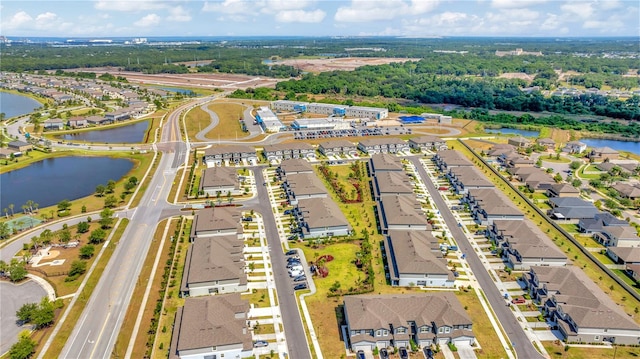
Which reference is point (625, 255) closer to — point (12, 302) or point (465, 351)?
point (465, 351)

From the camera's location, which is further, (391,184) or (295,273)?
(391,184)

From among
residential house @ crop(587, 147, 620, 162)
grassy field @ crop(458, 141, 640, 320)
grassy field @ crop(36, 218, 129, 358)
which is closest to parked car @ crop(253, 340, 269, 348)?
grassy field @ crop(36, 218, 129, 358)

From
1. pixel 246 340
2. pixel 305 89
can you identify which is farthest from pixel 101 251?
pixel 305 89

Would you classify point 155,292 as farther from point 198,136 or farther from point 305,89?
point 305,89

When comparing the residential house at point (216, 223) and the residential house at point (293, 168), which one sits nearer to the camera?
the residential house at point (216, 223)

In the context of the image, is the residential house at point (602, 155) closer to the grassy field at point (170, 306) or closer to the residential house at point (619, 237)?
the residential house at point (619, 237)

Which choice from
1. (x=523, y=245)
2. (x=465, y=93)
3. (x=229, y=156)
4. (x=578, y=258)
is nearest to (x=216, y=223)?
(x=229, y=156)

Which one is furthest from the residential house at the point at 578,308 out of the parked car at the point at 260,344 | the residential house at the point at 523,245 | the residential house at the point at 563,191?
the parked car at the point at 260,344
